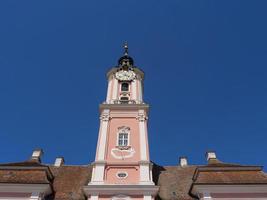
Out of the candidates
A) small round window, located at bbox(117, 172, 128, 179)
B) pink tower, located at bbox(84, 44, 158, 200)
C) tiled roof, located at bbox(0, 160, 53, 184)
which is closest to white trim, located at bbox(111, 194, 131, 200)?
pink tower, located at bbox(84, 44, 158, 200)

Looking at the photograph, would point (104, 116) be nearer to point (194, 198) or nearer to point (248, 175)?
point (194, 198)

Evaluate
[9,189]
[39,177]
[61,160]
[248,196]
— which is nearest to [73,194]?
[39,177]

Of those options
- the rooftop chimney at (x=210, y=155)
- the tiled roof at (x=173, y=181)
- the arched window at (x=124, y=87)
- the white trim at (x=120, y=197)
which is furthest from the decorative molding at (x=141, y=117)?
the white trim at (x=120, y=197)

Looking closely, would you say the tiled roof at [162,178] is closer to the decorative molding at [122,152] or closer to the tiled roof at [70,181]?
the tiled roof at [70,181]

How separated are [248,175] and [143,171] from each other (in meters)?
7.45

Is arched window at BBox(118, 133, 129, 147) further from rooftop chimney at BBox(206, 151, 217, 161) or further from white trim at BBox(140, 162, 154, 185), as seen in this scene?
rooftop chimney at BBox(206, 151, 217, 161)

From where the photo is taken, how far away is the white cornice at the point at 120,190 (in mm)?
23000

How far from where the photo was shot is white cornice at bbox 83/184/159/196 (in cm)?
2300

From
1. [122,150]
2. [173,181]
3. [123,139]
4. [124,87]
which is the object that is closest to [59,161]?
[123,139]

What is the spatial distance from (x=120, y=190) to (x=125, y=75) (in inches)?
579

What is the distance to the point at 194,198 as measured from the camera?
23.8 meters

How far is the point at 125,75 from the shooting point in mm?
→ 35031

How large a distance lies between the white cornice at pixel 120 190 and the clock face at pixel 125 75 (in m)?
13.9

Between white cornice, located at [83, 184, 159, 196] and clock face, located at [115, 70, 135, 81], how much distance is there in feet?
45.7
